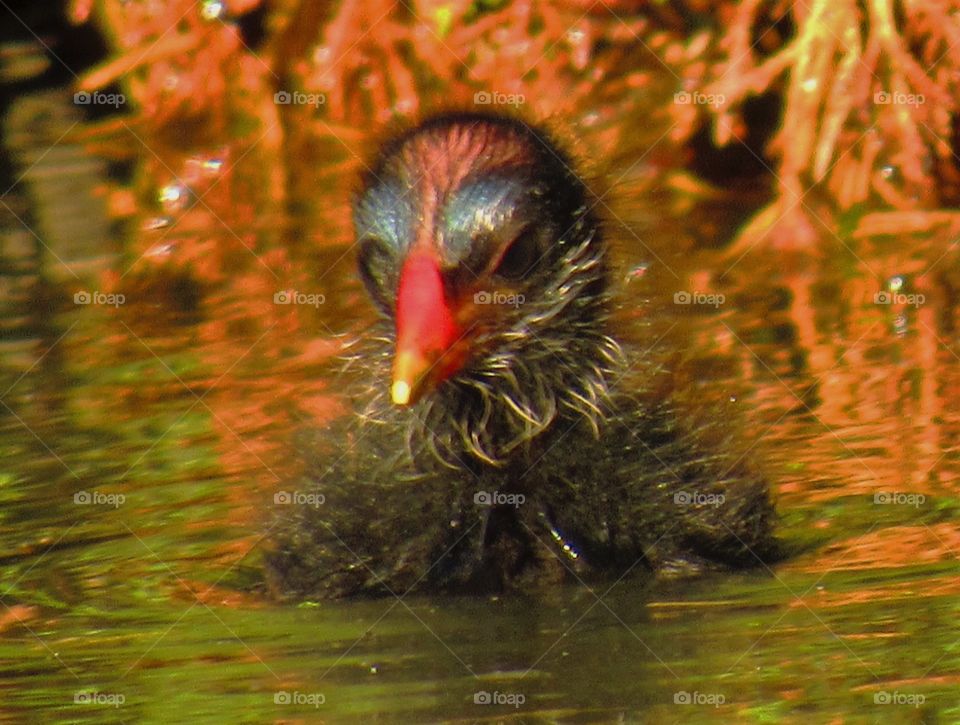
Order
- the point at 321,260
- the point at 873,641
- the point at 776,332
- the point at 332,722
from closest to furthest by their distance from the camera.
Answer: the point at 332,722
the point at 873,641
the point at 776,332
the point at 321,260

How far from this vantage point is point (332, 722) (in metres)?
4.00

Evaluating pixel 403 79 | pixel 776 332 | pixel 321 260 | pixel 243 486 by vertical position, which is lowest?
pixel 243 486

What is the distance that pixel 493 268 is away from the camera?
15.8 ft

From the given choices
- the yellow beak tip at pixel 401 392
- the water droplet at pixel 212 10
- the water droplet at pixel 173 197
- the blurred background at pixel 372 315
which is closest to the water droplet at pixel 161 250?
the blurred background at pixel 372 315

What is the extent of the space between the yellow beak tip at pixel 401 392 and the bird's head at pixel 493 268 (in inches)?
6.8

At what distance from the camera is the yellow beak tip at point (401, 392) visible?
446cm

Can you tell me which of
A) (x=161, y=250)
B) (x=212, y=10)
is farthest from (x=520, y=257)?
(x=212, y=10)

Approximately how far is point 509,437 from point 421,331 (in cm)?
51

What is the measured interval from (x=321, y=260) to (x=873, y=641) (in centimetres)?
441

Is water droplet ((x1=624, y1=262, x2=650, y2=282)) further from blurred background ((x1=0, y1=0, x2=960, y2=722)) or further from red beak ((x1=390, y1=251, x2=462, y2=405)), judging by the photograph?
red beak ((x1=390, y1=251, x2=462, y2=405))

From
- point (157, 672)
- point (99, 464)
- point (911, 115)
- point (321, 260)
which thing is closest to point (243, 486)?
point (99, 464)

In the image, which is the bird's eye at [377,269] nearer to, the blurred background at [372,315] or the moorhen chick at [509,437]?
the moorhen chick at [509,437]

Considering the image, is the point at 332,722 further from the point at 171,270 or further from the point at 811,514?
the point at 171,270

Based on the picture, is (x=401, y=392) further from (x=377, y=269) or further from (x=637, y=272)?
(x=637, y=272)
